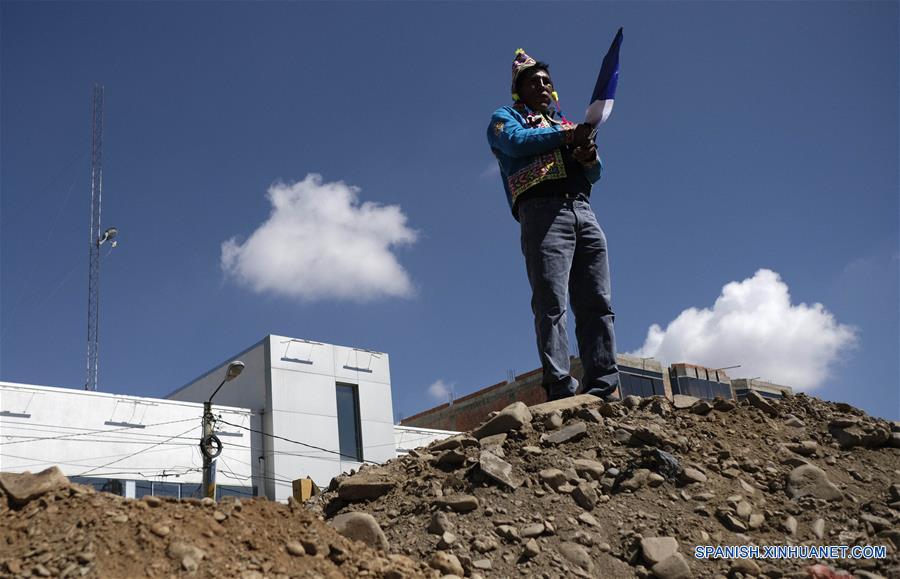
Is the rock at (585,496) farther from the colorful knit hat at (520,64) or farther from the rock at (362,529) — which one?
the colorful knit hat at (520,64)

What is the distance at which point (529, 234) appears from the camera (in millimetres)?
5695

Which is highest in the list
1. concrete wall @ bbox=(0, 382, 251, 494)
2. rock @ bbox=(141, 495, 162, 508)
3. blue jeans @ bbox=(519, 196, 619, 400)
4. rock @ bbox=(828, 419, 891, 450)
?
concrete wall @ bbox=(0, 382, 251, 494)

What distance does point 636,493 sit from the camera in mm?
3914

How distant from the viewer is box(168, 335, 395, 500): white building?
22.2 m

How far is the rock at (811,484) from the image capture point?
395 cm

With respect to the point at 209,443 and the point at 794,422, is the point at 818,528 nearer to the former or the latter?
the point at 794,422

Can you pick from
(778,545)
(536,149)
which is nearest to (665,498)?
(778,545)

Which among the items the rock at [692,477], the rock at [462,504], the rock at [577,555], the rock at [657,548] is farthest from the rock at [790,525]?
the rock at [462,504]

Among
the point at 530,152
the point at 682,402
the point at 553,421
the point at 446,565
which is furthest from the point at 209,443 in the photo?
the point at 446,565

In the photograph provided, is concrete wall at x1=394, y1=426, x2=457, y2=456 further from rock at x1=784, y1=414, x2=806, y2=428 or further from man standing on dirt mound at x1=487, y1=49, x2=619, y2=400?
rock at x1=784, y1=414, x2=806, y2=428

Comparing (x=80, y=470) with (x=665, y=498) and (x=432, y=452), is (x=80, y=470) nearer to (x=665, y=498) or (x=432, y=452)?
(x=432, y=452)

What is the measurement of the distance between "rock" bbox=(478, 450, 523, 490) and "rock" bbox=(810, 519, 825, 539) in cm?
132

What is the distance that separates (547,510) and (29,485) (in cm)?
214

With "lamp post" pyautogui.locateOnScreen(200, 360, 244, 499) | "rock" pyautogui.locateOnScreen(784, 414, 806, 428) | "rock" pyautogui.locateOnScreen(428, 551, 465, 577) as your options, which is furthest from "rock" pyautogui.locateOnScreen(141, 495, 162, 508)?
"lamp post" pyautogui.locateOnScreen(200, 360, 244, 499)
